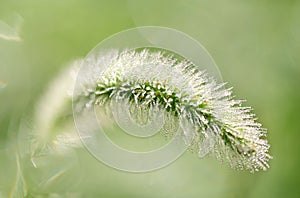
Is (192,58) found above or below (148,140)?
above

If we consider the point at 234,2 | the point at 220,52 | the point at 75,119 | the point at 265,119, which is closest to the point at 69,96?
the point at 75,119

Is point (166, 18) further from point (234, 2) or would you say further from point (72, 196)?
point (72, 196)

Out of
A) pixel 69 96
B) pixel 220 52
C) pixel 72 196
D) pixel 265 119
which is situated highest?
pixel 220 52

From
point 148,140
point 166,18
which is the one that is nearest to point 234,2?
point 166,18

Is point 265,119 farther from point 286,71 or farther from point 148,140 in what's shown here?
point 148,140

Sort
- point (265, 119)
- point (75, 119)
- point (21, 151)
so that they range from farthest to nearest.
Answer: point (265, 119) < point (21, 151) < point (75, 119)

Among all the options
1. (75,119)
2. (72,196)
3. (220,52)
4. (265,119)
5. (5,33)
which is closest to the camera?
(75,119)

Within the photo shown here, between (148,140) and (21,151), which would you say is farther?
(148,140)
